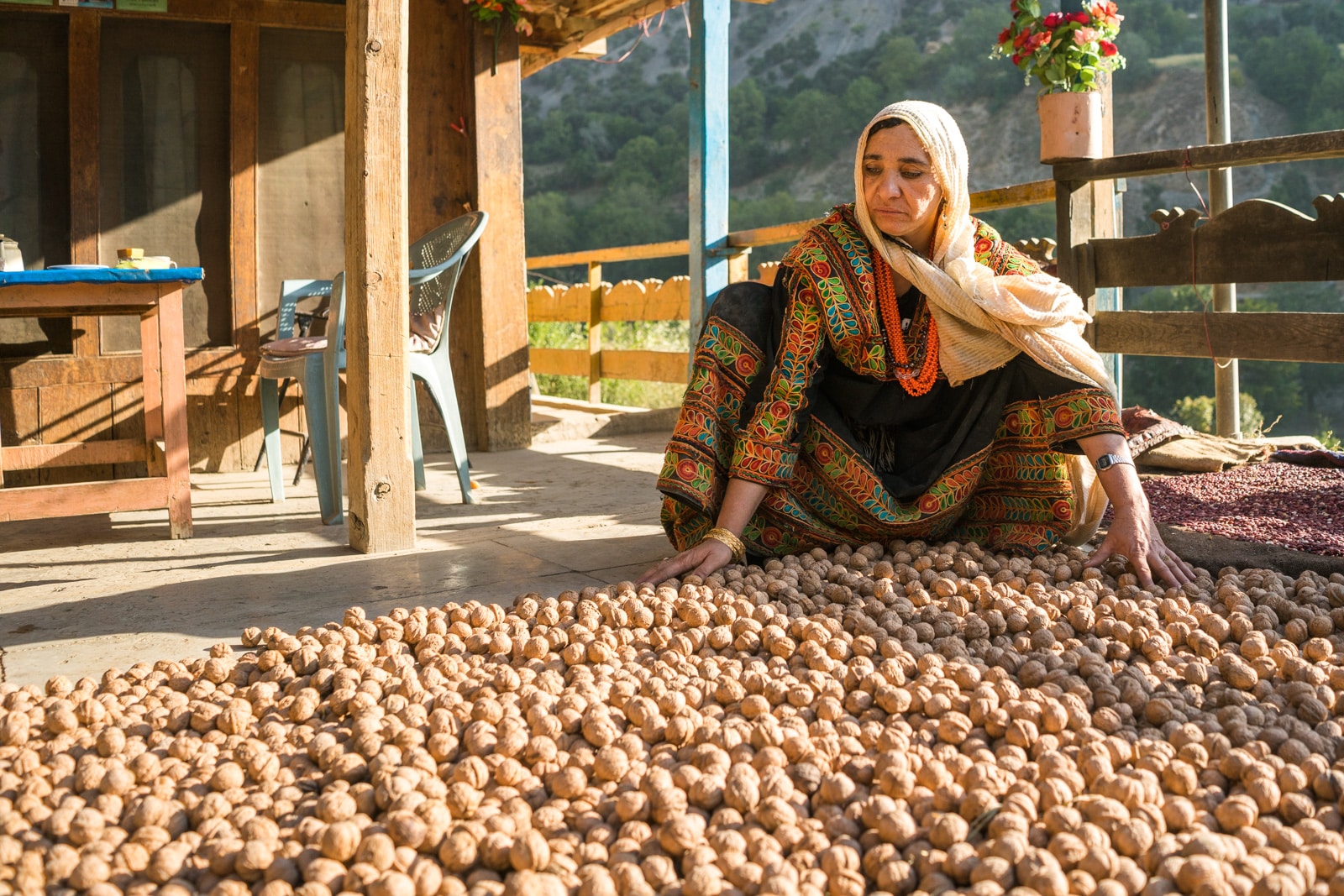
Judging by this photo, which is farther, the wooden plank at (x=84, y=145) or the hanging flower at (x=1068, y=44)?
the wooden plank at (x=84, y=145)

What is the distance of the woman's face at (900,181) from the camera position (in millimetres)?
2641

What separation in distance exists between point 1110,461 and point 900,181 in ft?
2.63

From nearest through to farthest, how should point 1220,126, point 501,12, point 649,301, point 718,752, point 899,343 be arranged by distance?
point 718,752, point 899,343, point 501,12, point 1220,126, point 649,301

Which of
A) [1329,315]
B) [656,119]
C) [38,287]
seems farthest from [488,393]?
[656,119]

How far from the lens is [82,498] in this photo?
10.8 feet

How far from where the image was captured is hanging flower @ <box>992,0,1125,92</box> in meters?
4.22

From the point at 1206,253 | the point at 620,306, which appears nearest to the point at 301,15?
the point at 620,306

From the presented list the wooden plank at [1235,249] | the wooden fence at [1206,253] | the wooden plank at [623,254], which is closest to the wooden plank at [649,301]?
the wooden plank at [623,254]

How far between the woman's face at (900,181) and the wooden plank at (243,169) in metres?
3.23

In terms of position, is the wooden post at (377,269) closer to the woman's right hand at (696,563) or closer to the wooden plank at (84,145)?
the woman's right hand at (696,563)

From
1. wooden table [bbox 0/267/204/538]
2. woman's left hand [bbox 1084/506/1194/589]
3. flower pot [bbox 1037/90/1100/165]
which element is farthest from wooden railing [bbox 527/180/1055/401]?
Result: woman's left hand [bbox 1084/506/1194/589]

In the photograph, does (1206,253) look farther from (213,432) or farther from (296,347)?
(213,432)

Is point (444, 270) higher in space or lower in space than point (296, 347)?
higher

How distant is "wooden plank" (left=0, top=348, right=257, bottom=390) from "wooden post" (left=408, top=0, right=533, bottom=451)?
102 centimetres
